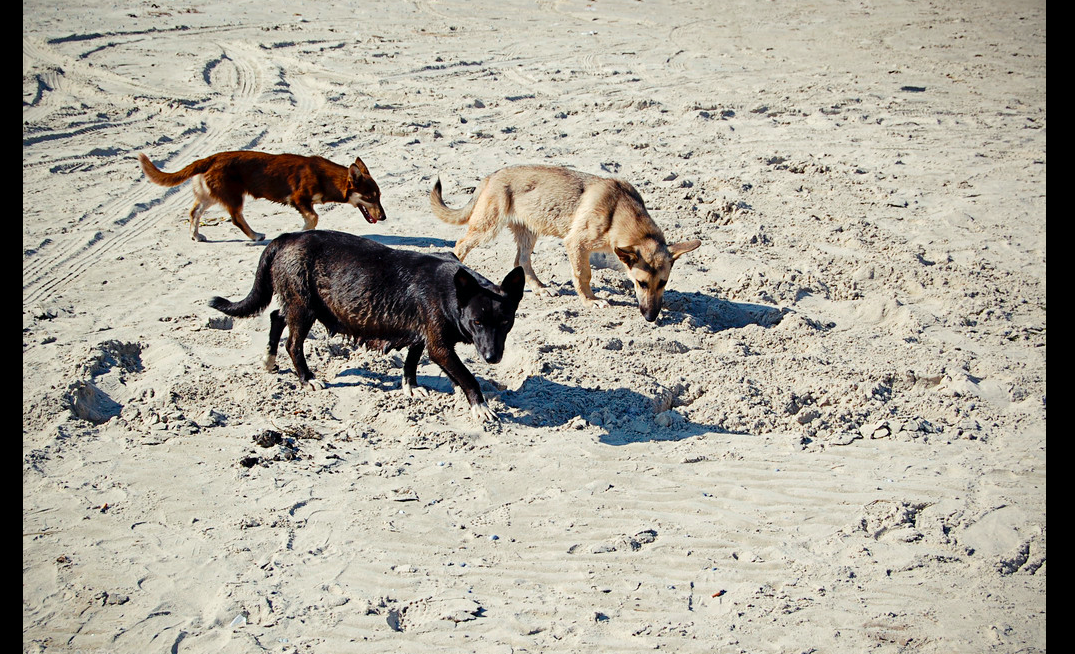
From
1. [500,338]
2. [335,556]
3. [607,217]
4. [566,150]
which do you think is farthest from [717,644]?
[566,150]

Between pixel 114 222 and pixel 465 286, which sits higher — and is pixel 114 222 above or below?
below

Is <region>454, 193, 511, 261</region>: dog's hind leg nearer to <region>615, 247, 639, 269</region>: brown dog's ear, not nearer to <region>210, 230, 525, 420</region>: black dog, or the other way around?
<region>615, 247, 639, 269</region>: brown dog's ear

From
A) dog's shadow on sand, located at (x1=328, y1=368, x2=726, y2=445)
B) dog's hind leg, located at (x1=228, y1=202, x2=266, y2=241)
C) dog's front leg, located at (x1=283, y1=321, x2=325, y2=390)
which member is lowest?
dog's shadow on sand, located at (x1=328, y1=368, x2=726, y2=445)

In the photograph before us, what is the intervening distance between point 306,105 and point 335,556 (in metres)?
11.9

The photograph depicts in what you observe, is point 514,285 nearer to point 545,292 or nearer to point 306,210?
point 545,292

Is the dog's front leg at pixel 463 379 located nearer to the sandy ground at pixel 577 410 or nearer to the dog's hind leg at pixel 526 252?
the sandy ground at pixel 577 410

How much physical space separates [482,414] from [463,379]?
318 millimetres

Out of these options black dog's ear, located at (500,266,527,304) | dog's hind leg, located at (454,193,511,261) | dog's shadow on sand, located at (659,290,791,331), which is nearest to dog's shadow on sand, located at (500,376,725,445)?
black dog's ear, located at (500,266,527,304)

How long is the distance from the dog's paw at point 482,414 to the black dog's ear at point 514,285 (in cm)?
91

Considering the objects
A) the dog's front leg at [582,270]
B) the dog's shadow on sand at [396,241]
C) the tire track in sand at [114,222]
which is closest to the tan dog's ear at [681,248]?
the dog's front leg at [582,270]

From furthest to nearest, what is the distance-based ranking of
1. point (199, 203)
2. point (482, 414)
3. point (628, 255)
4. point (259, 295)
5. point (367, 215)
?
point (367, 215)
point (199, 203)
point (628, 255)
point (259, 295)
point (482, 414)

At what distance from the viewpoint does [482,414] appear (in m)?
6.24

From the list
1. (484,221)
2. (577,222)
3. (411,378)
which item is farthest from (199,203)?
(411,378)

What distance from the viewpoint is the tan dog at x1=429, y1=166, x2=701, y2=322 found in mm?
8039
